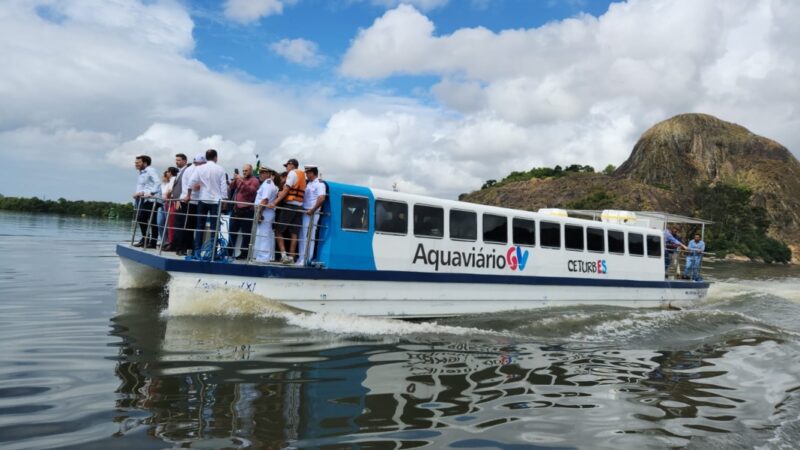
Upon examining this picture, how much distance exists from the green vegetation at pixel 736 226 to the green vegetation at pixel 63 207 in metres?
89.7

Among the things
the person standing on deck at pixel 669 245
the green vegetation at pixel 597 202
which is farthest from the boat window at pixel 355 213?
the green vegetation at pixel 597 202

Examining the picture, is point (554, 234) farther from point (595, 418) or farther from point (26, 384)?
point (26, 384)

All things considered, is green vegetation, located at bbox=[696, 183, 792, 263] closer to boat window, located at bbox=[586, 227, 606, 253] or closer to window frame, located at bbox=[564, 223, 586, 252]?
boat window, located at bbox=[586, 227, 606, 253]

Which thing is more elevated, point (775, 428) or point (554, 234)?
point (554, 234)

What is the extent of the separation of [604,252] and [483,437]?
36.5 ft

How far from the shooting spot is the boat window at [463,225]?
11.9m

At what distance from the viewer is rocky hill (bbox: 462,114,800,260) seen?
92.4 meters

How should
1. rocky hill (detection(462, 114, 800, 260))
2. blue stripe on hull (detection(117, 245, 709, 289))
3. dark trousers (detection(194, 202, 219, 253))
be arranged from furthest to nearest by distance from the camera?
rocky hill (detection(462, 114, 800, 260)), dark trousers (detection(194, 202, 219, 253)), blue stripe on hull (detection(117, 245, 709, 289))

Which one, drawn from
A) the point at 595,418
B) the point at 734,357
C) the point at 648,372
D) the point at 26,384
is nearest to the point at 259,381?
the point at 26,384

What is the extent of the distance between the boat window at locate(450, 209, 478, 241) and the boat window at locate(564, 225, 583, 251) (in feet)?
10.1

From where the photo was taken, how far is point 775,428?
582 centimetres

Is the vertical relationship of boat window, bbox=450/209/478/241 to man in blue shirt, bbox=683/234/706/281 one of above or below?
above

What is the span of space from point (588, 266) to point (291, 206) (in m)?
8.13

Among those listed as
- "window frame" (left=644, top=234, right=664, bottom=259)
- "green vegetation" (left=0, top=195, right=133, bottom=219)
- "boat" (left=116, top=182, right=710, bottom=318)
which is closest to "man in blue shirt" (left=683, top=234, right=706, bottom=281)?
"window frame" (left=644, top=234, right=664, bottom=259)
